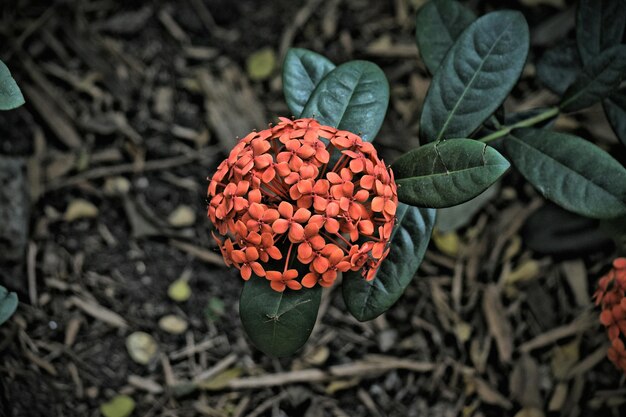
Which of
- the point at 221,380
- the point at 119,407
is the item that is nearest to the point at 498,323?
the point at 221,380

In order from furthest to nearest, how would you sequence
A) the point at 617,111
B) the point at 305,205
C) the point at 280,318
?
the point at 617,111 → the point at 280,318 → the point at 305,205

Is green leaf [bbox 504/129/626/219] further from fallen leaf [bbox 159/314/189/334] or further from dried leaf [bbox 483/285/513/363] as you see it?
fallen leaf [bbox 159/314/189/334]

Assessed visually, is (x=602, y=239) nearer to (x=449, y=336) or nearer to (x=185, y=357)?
(x=449, y=336)

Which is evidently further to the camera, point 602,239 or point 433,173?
point 602,239

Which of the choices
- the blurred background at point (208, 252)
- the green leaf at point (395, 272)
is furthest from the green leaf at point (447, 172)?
the blurred background at point (208, 252)

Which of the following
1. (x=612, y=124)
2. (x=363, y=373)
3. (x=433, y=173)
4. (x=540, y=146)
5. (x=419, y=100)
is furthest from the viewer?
(x=419, y=100)

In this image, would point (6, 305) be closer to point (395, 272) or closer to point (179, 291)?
point (179, 291)

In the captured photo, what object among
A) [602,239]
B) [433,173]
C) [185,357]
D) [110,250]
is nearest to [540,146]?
[433,173]
